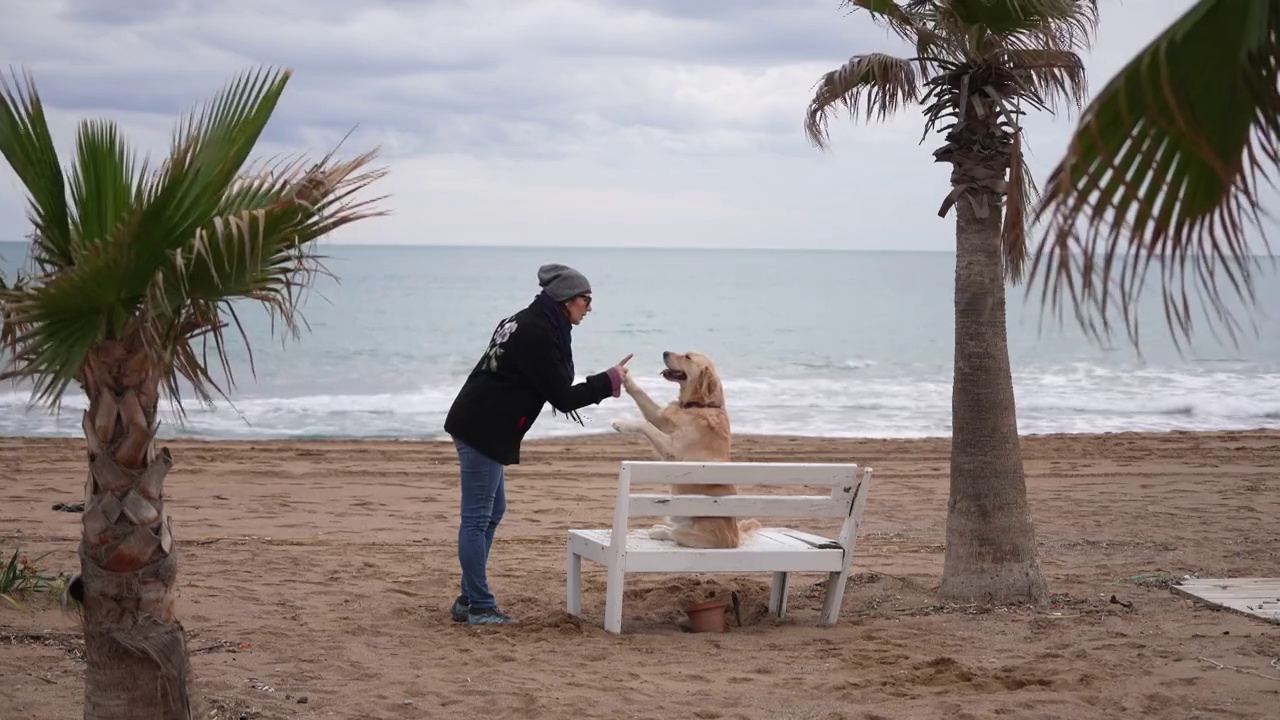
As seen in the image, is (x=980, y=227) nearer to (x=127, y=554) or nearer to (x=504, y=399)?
(x=504, y=399)

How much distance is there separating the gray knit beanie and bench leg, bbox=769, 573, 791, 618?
198cm

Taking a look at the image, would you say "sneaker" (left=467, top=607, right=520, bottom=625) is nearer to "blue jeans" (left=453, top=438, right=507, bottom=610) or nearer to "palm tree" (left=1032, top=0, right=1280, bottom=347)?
"blue jeans" (left=453, top=438, right=507, bottom=610)

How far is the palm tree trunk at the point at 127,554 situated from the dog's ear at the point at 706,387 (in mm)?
3286

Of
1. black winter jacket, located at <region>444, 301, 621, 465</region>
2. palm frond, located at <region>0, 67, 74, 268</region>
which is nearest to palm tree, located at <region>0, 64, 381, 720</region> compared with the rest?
palm frond, located at <region>0, 67, 74, 268</region>

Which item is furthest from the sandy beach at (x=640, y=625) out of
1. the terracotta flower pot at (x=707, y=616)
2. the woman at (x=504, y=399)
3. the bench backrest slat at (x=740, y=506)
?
the bench backrest slat at (x=740, y=506)

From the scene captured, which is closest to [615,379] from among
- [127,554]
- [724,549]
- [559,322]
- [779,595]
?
[559,322]

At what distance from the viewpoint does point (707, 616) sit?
254 inches

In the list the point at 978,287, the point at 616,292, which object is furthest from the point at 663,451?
the point at 616,292

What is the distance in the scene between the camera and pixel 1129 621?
635 cm

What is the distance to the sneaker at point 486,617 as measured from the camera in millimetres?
6312

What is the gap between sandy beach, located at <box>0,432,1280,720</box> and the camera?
197 inches

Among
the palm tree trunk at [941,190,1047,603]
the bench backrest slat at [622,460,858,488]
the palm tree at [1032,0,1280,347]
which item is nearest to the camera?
the palm tree at [1032,0,1280,347]

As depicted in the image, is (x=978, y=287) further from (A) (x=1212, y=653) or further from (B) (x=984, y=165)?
(A) (x=1212, y=653)

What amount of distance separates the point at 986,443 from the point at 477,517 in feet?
9.32
